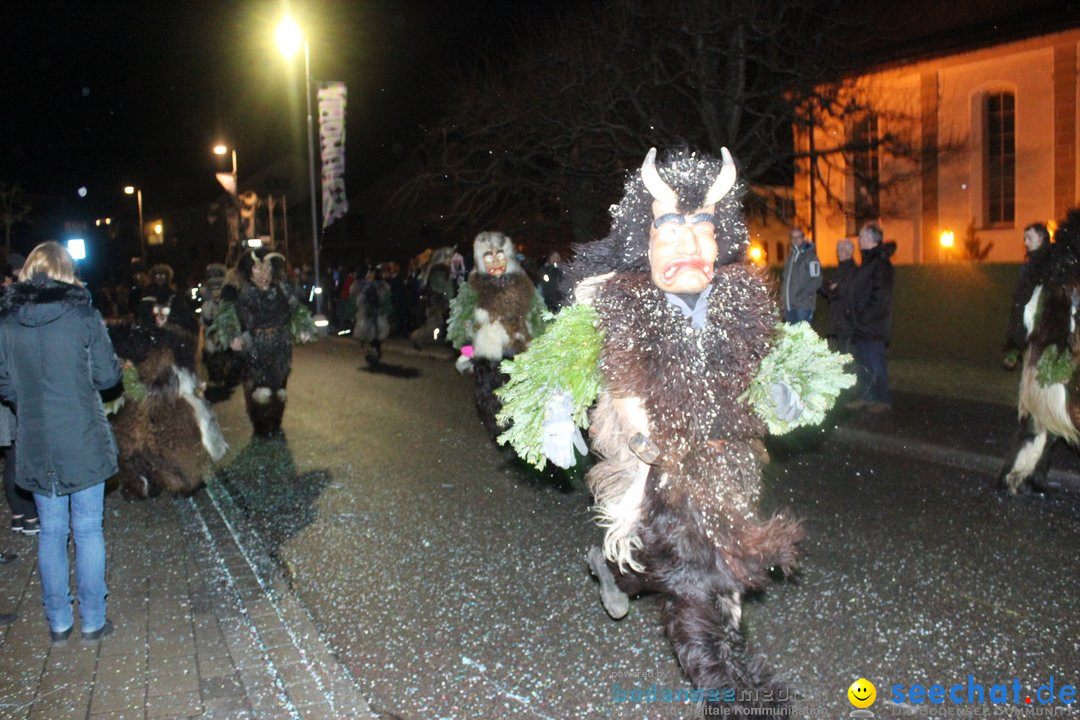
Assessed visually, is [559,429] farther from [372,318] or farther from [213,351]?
[372,318]

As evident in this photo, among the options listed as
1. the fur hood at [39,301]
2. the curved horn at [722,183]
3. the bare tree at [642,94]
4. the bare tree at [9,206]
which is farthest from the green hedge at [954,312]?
the bare tree at [9,206]

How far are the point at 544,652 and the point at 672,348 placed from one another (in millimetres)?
1838

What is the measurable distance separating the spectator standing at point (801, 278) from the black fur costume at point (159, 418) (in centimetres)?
738

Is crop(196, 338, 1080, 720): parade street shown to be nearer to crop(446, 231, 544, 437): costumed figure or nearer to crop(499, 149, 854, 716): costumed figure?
crop(499, 149, 854, 716): costumed figure

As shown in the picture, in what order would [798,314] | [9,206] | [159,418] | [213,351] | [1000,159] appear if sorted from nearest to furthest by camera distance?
[159,418]
[798,314]
[213,351]
[1000,159]
[9,206]

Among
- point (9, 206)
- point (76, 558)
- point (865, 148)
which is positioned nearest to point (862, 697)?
point (76, 558)

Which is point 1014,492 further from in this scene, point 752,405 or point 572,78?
point 572,78

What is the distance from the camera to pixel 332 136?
895 inches

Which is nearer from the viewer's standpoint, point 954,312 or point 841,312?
point 841,312

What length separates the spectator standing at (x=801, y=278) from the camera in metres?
12.3

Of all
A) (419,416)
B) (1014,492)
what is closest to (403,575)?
(1014,492)

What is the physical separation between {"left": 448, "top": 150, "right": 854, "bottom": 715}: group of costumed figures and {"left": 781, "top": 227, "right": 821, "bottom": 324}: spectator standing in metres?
8.26

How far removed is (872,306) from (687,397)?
757cm

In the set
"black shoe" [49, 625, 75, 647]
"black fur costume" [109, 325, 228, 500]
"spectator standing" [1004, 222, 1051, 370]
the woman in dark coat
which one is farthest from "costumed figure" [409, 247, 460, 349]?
"black shoe" [49, 625, 75, 647]
